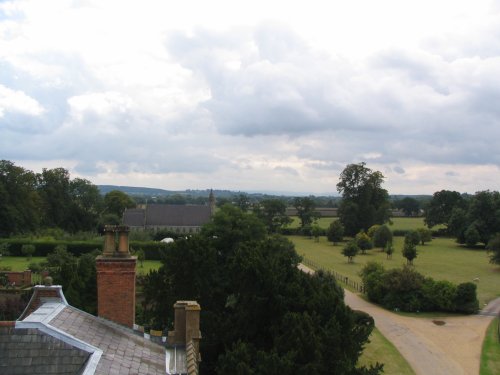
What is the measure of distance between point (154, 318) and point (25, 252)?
4306cm

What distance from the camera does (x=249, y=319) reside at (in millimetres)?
16219

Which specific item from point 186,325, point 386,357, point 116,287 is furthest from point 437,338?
point 116,287

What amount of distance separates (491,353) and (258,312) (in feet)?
51.6

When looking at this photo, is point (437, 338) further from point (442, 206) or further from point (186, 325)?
point (442, 206)

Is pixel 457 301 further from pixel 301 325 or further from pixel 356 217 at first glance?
pixel 356 217

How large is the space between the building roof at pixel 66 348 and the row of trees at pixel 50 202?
64.6 metres

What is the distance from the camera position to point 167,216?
93.8 metres

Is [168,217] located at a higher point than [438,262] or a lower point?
higher

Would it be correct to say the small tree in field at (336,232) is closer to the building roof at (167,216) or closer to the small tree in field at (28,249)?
the building roof at (167,216)

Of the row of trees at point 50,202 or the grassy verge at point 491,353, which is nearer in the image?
the grassy verge at point 491,353

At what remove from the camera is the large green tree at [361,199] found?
274 ft

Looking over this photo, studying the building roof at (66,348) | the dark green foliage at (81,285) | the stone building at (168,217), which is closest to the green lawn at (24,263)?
the dark green foliage at (81,285)

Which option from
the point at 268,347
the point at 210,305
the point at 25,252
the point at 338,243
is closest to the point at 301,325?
the point at 268,347

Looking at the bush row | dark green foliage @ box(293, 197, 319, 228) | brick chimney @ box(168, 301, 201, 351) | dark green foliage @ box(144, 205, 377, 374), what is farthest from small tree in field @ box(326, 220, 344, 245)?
brick chimney @ box(168, 301, 201, 351)
